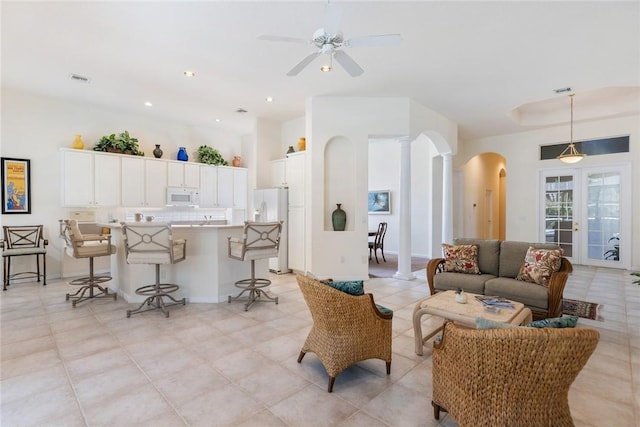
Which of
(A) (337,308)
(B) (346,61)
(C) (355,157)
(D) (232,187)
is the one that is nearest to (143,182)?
(D) (232,187)

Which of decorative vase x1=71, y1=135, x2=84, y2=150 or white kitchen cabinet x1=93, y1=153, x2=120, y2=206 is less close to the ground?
decorative vase x1=71, y1=135, x2=84, y2=150

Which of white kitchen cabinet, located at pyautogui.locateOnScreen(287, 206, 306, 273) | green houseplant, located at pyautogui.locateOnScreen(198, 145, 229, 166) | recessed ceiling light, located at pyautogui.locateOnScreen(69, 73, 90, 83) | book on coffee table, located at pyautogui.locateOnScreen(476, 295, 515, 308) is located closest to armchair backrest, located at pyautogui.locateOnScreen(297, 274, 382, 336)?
book on coffee table, located at pyautogui.locateOnScreen(476, 295, 515, 308)

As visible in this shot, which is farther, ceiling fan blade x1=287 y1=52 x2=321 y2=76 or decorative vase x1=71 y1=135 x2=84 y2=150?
decorative vase x1=71 y1=135 x2=84 y2=150

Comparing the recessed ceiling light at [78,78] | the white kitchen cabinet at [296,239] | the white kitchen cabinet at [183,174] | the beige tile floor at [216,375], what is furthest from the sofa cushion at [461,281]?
the recessed ceiling light at [78,78]

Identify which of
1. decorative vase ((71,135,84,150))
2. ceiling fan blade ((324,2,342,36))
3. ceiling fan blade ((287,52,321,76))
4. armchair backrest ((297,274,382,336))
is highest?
ceiling fan blade ((287,52,321,76))

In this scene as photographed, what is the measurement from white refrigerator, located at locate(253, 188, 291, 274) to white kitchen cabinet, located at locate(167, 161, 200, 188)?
1.84m

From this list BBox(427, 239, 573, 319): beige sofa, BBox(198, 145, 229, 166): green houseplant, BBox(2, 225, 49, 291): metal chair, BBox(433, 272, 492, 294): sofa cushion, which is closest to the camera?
BBox(427, 239, 573, 319): beige sofa

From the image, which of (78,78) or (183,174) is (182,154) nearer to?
(183,174)

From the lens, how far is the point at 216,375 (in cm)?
249

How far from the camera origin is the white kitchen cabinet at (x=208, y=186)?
7.32m

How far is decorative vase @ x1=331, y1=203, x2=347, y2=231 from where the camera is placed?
223 inches

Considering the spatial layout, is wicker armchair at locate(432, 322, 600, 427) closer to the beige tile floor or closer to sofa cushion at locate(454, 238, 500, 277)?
the beige tile floor

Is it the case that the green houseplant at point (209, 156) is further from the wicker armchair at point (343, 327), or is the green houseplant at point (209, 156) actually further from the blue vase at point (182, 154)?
the wicker armchair at point (343, 327)

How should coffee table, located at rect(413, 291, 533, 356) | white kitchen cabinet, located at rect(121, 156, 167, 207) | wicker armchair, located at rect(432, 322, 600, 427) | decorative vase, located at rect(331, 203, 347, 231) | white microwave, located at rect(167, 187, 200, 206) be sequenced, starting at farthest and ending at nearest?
white microwave, located at rect(167, 187, 200, 206) < white kitchen cabinet, located at rect(121, 156, 167, 207) < decorative vase, located at rect(331, 203, 347, 231) < coffee table, located at rect(413, 291, 533, 356) < wicker armchair, located at rect(432, 322, 600, 427)
